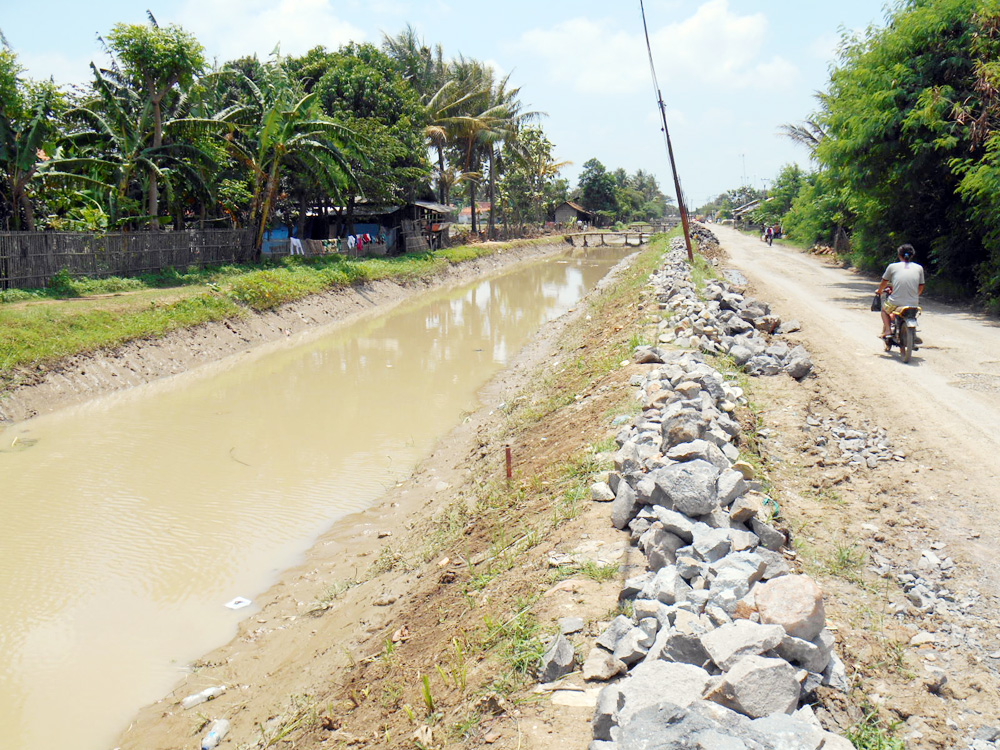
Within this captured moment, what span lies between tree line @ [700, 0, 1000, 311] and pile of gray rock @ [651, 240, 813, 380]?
5.05 metres

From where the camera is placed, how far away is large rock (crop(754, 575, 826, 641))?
10.3 feet

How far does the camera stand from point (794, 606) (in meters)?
3.18

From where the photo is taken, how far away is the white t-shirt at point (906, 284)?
33.2ft

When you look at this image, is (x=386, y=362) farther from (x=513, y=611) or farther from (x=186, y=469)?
(x=513, y=611)

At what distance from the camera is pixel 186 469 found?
952 cm

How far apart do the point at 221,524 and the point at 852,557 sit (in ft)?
20.1

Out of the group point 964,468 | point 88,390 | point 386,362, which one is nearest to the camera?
point 964,468

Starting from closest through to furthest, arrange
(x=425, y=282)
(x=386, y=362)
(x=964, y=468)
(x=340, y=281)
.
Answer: (x=964, y=468) → (x=386, y=362) → (x=340, y=281) → (x=425, y=282)

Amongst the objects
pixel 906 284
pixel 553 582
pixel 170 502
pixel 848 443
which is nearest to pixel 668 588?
pixel 553 582

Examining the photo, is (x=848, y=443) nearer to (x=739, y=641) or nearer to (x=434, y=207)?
(x=739, y=641)

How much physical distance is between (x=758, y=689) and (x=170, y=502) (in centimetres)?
743

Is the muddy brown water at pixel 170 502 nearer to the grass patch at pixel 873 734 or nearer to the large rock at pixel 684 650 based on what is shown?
the large rock at pixel 684 650

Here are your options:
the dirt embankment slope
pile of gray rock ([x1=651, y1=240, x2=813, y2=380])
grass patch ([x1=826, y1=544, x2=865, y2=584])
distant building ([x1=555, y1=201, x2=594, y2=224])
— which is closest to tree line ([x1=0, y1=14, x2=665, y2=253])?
the dirt embankment slope

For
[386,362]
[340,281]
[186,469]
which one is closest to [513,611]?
[186,469]
